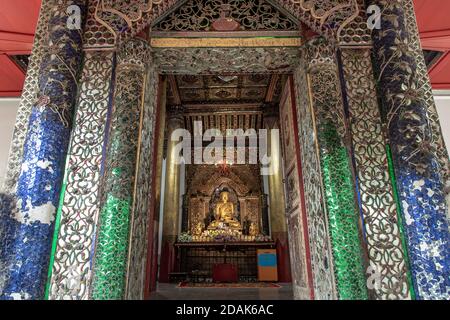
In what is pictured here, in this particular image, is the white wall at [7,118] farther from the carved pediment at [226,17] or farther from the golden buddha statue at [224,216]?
the golden buddha statue at [224,216]

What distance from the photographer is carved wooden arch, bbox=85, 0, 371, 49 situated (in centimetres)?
352

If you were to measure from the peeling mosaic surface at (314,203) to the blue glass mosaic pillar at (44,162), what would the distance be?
Answer: 2449mm

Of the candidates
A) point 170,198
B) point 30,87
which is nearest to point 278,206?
point 170,198

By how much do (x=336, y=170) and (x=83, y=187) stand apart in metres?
2.41

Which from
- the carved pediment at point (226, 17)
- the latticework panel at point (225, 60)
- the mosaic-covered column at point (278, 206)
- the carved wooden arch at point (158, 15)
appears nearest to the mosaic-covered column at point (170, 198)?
the mosaic-covered column at point (278, 206)

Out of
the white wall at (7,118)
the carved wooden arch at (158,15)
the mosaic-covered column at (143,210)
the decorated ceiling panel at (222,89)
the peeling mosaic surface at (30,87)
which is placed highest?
the decorated ceiling panel at (222,89)

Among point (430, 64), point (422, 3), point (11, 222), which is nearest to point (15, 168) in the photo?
point (11, 222)

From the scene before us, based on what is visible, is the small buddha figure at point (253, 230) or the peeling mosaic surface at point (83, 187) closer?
the peeling mosaic surface at point (83, 187)

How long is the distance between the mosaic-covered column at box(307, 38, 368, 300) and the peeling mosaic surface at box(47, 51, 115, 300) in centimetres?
216

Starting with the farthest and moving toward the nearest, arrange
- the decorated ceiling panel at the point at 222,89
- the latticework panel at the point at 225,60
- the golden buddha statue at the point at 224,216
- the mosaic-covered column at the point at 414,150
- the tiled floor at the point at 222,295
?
the golden buddha statue at the point at 224,216
the decorated ceiling panel at the point at 222,89
the tiled floor at the point at 222,295
the latticework panel at the point at 225,60
the mosaic-covered column at the point at 414,150

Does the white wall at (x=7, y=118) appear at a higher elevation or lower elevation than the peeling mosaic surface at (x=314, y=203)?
higher

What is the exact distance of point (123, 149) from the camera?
10.4ft

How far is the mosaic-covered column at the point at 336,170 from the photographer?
2.90 m
